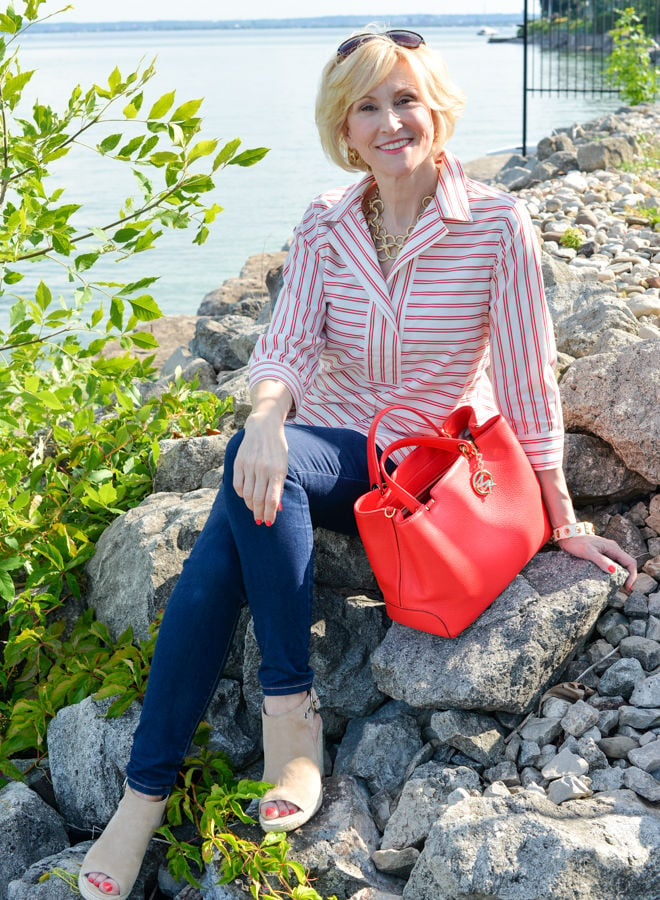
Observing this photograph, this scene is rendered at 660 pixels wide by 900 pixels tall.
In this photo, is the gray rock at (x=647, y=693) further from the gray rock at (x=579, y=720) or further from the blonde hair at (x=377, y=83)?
the blonde hair at (x=377, y=83)

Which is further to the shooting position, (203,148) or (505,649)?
(203,148)

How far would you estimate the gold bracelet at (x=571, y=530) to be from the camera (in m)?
2.38

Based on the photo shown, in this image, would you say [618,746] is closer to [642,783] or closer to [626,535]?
[642,783]

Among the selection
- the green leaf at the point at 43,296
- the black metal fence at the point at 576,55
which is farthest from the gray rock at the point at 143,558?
the black metal fence at the point at 576,55

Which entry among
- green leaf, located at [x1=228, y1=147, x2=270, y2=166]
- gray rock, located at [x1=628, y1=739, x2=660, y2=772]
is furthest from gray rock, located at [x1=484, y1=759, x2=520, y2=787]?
green leaf, located at [x1=228, y1=147, x2=270, y2=166]

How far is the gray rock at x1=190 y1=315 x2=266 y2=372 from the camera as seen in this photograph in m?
4.61

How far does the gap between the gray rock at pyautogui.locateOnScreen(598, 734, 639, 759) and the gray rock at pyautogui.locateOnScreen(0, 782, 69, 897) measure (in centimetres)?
141

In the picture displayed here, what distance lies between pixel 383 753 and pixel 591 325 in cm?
175

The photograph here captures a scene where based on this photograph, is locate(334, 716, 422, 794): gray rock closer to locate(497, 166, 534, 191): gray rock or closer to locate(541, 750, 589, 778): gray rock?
locate(541, 750, 589, 778): gray rock

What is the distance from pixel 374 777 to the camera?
2.28 metres

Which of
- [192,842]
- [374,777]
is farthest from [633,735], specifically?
[192,842]

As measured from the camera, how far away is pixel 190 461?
130 inches

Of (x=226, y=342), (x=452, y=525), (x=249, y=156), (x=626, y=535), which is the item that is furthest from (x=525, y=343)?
(x=226, y=342)

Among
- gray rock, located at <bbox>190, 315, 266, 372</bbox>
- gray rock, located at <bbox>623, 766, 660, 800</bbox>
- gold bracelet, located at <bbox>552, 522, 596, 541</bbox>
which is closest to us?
gray rock, located at <bbox>623, 766, 660, 800</bbox>
